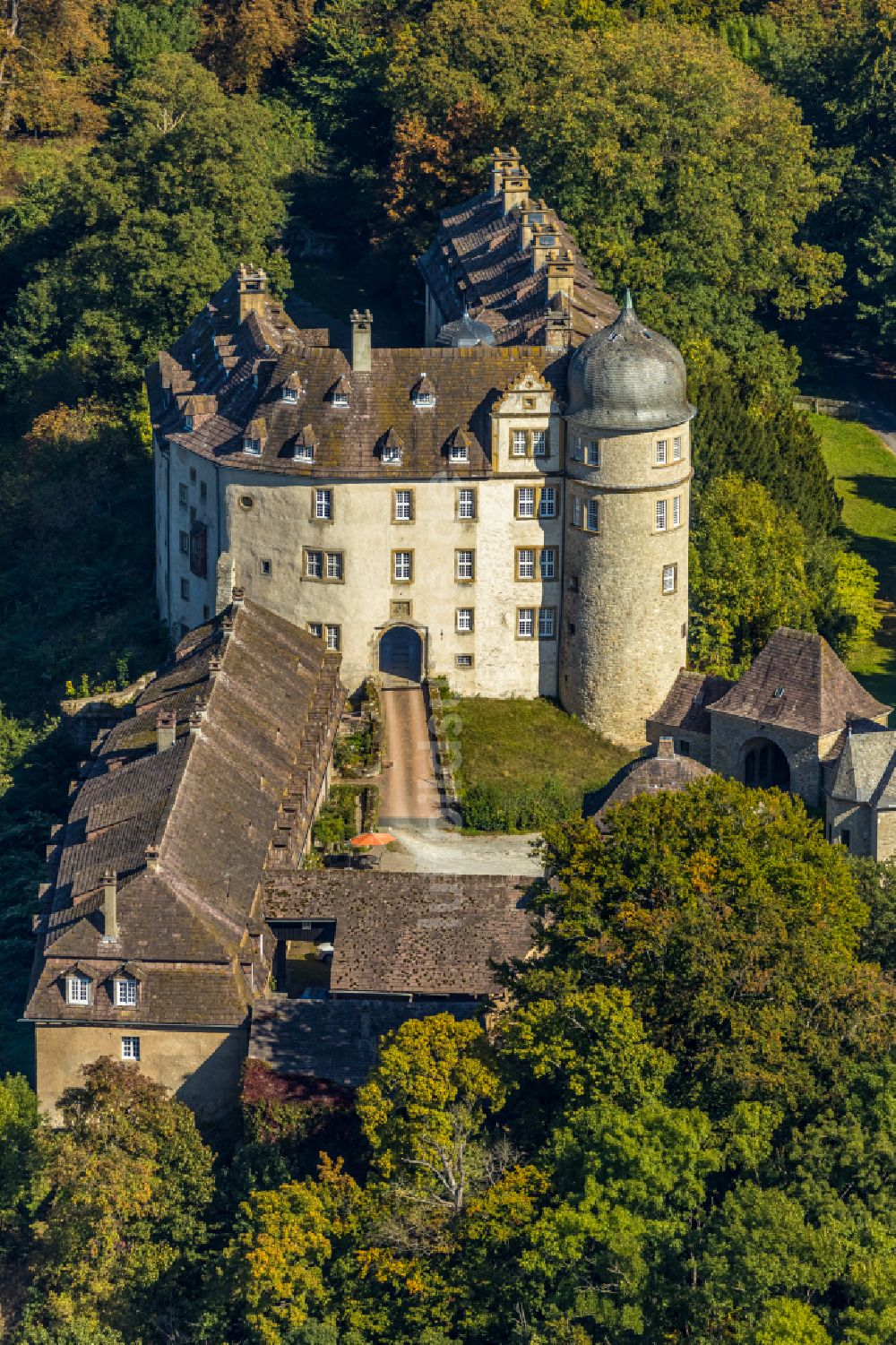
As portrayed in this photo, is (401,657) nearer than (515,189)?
Yes

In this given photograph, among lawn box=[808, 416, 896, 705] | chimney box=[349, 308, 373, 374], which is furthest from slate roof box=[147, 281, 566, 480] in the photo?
lawn box=[808, 416, 896, 705]

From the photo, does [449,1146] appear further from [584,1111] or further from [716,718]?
[716,718]

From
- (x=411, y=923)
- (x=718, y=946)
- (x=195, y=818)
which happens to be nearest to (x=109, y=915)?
(x=195, y=818)

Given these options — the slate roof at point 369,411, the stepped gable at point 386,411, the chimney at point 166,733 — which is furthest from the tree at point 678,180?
the chimney at point 166,733

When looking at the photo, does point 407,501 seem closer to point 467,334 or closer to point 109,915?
point 467,334

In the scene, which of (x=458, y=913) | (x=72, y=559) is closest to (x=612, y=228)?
(x=72, y=559)

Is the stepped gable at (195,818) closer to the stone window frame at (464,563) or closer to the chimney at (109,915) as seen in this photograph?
the chimney at (109,915)
